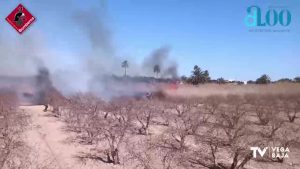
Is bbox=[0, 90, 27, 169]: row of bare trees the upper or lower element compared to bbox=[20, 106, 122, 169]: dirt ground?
upper

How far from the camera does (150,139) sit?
34.8m

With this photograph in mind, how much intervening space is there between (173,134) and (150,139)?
2.67m

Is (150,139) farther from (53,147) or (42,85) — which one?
(42,85)

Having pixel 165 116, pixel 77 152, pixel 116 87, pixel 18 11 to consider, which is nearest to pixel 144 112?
pixel 165 116

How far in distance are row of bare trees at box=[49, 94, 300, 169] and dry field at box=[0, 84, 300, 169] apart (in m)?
0.08

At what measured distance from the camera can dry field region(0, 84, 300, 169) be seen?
26.3 meters

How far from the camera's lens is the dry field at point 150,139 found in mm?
26312

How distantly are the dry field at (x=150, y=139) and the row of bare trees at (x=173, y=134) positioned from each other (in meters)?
0.08
